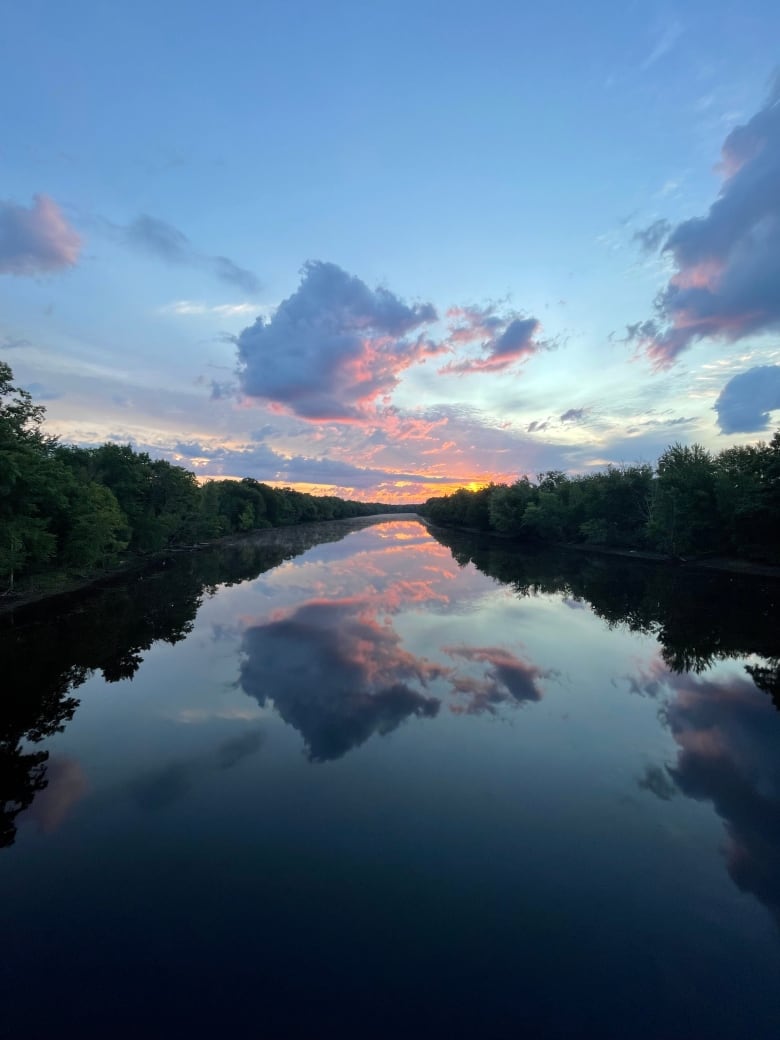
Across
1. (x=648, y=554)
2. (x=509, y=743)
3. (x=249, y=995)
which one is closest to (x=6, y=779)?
(x=249, y=995)

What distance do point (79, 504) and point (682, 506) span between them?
54831 millimetres

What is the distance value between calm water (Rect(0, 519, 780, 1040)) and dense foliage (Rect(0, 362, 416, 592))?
1108cm

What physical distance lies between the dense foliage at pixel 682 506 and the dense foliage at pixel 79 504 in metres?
52.7

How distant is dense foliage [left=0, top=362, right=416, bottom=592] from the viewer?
2598 centimetres

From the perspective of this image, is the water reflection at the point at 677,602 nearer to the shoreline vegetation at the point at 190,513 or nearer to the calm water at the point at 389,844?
the calm water at the point at 389,844

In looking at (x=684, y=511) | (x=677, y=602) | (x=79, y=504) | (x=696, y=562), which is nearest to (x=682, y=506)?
(x=684, y=511)

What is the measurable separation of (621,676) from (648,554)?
52.9 m

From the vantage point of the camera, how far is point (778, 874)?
7629 mm

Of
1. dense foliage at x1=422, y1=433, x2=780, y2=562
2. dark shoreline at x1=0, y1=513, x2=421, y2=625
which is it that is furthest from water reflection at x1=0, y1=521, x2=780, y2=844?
dense foliage at x1=422, y1=433, x2=780, y2=562

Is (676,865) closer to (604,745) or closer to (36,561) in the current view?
(604,745)

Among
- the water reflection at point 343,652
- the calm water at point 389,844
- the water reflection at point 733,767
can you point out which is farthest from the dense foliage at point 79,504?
the water reflection at point 733,767

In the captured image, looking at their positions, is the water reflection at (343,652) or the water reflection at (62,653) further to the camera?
the water reflection at (343,652)

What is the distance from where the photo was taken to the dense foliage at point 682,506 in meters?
45.3

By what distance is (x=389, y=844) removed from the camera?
26.2ft
